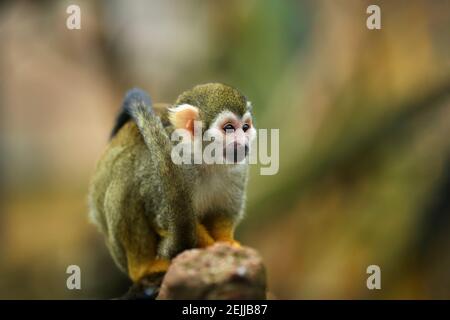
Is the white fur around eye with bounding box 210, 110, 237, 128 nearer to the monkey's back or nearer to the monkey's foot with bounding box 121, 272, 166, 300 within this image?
the monkey's back

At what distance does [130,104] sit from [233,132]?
51cm

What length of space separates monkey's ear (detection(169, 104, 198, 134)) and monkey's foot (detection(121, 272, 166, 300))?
1.92ft

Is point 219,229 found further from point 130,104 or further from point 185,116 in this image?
point 130,104

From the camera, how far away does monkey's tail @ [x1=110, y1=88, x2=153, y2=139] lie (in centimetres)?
205

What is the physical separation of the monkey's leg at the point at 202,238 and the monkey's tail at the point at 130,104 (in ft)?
1.57

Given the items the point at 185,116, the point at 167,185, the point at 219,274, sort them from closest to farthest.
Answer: the point at 219,274 < the point at 167,185 < the point at 185,116

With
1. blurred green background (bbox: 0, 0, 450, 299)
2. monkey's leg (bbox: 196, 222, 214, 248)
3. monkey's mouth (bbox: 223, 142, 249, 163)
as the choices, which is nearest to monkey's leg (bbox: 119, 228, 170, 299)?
monkey's leg (bbox: 196, 222, 214, 248)

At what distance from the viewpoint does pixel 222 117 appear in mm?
1814

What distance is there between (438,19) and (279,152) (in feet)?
3.74

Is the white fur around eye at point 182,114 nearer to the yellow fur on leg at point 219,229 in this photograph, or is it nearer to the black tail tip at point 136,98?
the black tail tip at point 136,98

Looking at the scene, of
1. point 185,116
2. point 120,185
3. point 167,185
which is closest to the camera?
point 167,185

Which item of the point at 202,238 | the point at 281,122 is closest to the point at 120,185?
the point at 202,238
